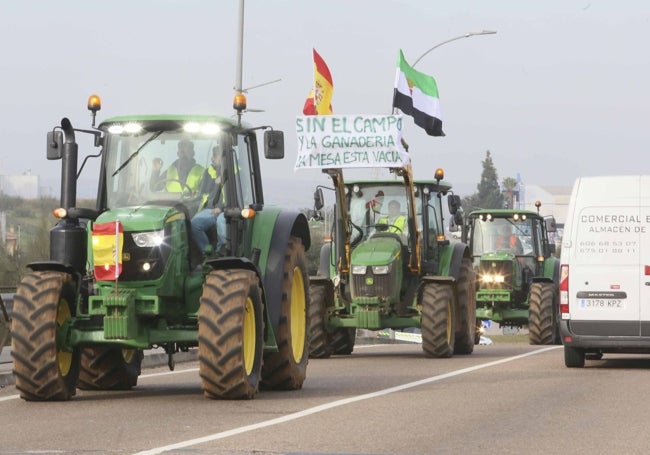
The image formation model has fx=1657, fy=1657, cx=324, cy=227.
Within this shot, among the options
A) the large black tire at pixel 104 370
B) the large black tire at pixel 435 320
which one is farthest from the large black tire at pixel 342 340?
the large black tire at pixel 104 370

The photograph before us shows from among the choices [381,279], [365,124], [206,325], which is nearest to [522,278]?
[381,279]

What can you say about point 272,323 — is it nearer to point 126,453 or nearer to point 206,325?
point 206,325

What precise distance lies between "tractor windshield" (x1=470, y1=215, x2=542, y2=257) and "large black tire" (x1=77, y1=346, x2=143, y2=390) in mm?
21879

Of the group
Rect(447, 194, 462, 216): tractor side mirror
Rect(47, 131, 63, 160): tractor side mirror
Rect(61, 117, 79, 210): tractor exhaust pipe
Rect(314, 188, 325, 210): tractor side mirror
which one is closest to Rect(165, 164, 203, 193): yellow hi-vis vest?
Rect(61, 117, 79, 210): tractor exhaust pipe

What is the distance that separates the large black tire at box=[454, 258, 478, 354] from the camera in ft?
90.6

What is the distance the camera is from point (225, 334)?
14891 mm

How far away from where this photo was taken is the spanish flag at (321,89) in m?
26.4

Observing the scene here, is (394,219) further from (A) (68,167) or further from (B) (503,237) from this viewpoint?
(B) (503,237)

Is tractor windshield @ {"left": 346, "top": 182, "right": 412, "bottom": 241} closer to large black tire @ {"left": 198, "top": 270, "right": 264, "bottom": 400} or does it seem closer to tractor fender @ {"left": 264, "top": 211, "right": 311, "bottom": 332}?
tractor fender @ {"left": 264, "top": 211, "right": 311, "bottom": 332}

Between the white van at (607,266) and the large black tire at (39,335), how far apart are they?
8.63 meters

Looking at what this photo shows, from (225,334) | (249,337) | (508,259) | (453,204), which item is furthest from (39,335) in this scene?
(508,259)

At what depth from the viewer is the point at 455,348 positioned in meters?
28.1

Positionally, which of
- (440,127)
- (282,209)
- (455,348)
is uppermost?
(440,127)

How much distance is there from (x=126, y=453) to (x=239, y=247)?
Result: 585 cm
